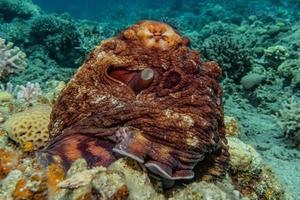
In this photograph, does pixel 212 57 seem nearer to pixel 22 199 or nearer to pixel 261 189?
pixel 261 189

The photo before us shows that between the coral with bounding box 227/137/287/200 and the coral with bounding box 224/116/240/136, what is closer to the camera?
the coral with bounding box 227/137/287/200

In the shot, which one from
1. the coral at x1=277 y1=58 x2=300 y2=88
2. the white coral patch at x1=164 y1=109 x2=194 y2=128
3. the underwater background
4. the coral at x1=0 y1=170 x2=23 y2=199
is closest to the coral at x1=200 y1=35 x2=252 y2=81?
the underwater background

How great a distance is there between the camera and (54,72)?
10.6 m

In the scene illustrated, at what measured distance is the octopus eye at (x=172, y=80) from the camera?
2605 mm

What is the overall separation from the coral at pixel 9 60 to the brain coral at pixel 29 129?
455 cm

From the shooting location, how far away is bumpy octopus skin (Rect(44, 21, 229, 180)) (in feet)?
7.64

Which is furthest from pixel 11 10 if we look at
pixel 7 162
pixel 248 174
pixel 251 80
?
pixel 248 174

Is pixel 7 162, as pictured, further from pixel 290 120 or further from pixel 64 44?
pixel 64 44

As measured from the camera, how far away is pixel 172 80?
262 centimetres

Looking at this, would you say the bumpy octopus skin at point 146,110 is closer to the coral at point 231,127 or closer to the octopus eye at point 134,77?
the octopus eye at point 134,77

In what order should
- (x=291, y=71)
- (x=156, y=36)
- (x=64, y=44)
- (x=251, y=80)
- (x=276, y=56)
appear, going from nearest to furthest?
(x=156, y=36)
(x=251, y=80)
(x=291, y=71)
(x=276, y=56)
(x=64, y=44)

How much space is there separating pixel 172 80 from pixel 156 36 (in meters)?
0.38

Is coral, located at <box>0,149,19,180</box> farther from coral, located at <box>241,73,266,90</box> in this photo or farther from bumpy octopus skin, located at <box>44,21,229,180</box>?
coral, located at <box>241,73,266,90</box>

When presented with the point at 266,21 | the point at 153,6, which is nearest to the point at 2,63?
the point at 266,21
